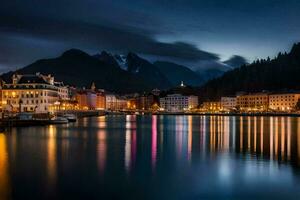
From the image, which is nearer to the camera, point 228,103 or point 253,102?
point 253,102

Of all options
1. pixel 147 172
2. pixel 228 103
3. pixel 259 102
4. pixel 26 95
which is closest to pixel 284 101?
pixel 259 102

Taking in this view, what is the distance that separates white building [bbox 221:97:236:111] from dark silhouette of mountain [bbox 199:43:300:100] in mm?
7112

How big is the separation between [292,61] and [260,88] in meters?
18.2

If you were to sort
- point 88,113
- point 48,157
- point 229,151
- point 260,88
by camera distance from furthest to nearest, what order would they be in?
point 260,88, point 88,113, point 229,151, point 48,157

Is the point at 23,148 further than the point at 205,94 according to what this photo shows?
No

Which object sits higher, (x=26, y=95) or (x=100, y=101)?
(x=26, y=95)

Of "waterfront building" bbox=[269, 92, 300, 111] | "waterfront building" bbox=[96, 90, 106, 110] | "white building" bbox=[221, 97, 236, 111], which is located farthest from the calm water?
"waterfront building" bbox=[96, 90, 106, 110]

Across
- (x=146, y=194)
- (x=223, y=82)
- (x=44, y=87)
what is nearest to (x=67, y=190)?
(x=146, y=194)

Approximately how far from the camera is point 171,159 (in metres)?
25.6

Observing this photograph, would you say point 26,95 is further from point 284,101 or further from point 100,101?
point 284,101

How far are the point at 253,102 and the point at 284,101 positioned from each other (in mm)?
16613

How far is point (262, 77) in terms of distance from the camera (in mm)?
173750

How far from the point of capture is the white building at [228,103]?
6800 inches

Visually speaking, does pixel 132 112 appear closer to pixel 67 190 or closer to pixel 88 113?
pixel 88 113
